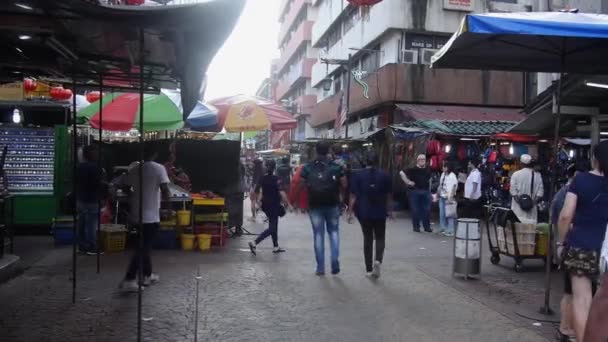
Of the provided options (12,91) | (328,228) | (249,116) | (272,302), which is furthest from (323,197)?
(12,91)

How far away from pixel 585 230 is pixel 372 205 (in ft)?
12.2

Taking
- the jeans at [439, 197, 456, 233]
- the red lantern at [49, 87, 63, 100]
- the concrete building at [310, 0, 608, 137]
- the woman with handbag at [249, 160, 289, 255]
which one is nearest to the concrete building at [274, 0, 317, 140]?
the concrete building at [310, 0, 608, 137]

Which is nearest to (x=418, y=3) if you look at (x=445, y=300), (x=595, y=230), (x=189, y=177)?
(x=189, y=177)

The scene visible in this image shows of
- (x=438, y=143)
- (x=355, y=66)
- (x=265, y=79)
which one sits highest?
(x=265, y=79)

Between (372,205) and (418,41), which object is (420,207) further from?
(418,41)

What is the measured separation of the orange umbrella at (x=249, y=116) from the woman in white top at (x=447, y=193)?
386cm

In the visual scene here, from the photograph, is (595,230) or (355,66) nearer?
(595,230)

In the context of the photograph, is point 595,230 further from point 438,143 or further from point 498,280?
point 438,143

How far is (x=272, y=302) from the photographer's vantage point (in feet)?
22.7

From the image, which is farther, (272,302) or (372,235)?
(372,235)

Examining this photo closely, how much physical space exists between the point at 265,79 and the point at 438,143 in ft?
235

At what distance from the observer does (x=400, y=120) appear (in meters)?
23.7

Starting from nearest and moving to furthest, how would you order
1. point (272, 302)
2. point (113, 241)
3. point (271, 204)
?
point (272, 302) < point (113, 241) < point (271, 204)

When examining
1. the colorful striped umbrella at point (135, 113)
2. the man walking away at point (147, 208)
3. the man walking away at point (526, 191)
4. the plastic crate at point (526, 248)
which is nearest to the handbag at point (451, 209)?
the man walking away at point (526, 191)
